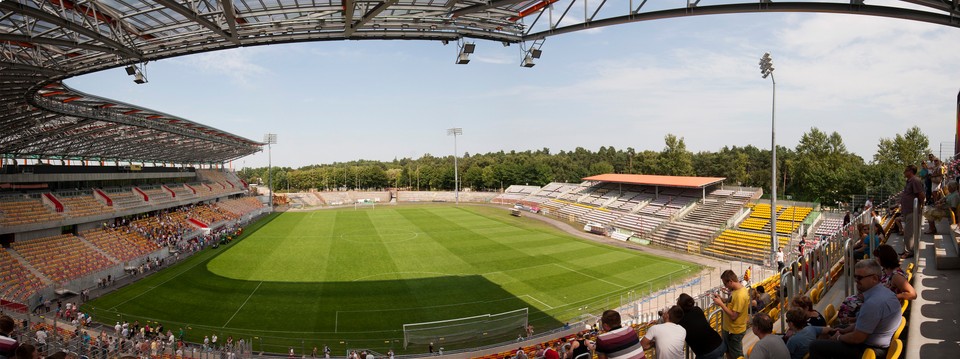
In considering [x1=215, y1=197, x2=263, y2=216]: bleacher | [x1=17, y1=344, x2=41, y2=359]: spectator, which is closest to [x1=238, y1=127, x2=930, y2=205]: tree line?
[x1=17, y1=344, x2=41, y2=359]: spectator

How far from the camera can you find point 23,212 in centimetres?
2350

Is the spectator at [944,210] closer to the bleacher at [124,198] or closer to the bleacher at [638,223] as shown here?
the bleacher at [638,223]

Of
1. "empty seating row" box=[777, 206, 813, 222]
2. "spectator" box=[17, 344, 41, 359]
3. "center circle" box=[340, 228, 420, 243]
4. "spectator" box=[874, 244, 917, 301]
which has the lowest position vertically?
"center circle" box=[340, 228, 420, 243]

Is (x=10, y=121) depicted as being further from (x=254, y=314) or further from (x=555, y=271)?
(x=555, y=271)

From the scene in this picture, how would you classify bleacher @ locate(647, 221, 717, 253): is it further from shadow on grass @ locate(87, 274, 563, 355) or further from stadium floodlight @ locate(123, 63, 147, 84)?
stadium floodlight @ locate(123, 63, 147, 84)

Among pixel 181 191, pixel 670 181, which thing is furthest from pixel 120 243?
pixel 670 181

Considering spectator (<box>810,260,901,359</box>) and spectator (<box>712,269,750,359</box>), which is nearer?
spectator (<box>810,260,901,359</box>)

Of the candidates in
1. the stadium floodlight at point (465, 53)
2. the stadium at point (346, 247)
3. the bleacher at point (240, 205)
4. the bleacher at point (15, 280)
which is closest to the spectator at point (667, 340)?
the stadium at point (346, 247)

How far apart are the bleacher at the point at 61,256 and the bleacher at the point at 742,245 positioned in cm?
3643

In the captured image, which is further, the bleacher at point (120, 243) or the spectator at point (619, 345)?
the bleacher at point (120, 243)

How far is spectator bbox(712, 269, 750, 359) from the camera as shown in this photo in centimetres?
500

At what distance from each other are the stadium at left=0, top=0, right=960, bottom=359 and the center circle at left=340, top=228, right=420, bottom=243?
49 centimetres

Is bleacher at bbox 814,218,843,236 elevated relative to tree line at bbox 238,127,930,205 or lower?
lower

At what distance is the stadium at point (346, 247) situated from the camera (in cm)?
837
